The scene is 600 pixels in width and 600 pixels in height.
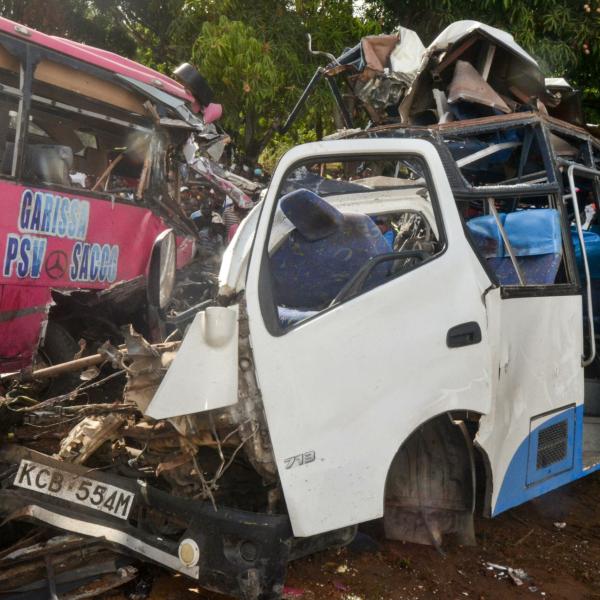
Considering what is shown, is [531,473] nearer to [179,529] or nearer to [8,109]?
[179,529]

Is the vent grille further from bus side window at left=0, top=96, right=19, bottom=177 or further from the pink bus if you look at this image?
bus side window at left=0, top=96, right=19, bottom=177

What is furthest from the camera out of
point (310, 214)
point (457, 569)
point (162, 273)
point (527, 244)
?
point (527, 244)

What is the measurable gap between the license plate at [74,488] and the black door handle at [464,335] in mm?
1465

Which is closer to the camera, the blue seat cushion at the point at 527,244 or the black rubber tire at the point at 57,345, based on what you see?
the blue seat cushion at the point at 527,244

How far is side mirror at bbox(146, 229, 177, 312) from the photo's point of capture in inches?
117

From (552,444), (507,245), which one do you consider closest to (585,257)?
(507,245)

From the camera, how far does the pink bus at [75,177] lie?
16.7 ft

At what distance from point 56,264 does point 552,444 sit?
12.6 ft

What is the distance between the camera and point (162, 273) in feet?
9.75

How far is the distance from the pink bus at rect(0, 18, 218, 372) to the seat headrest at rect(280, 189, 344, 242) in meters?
1.53

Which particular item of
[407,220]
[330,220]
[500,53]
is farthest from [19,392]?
[500,53]

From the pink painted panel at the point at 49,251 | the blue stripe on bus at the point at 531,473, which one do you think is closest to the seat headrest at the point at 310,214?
the blue stripe on bus at the point at 531,473

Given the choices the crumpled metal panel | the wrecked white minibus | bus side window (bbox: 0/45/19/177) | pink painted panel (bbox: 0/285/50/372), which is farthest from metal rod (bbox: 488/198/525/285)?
bus side window (bbox: 0/45/19/177)

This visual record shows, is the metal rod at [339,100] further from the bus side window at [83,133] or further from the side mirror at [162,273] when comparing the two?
the side mirror at [162,273]
